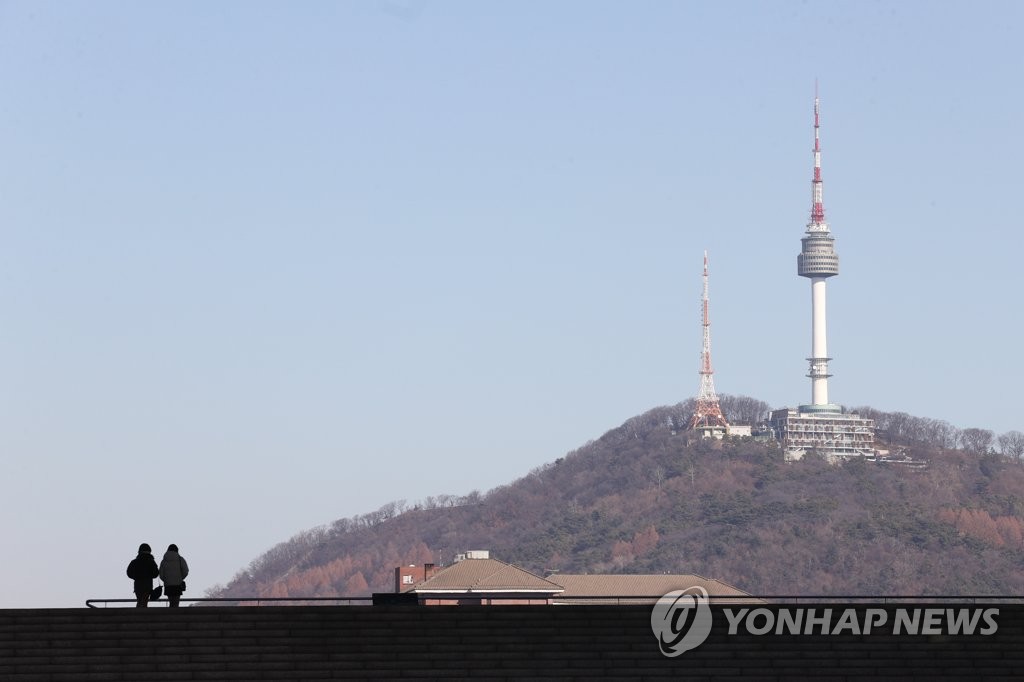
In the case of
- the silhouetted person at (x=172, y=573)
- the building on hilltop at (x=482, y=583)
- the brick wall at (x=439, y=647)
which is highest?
the building on hilltop at (x=482, y=583)

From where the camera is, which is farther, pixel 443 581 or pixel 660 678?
pixel 443 581

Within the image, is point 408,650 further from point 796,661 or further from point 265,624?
point 796,661

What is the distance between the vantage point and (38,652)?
97.6 feet

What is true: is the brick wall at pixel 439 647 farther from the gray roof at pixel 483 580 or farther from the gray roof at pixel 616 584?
the gray roof at pixel 616 584

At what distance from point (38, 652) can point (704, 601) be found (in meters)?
11.2

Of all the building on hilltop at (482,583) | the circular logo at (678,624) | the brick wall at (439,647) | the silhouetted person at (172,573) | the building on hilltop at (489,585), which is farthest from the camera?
the building on hilltop at (482,583)

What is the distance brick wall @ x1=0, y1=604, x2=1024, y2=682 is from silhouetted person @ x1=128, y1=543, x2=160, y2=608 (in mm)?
970

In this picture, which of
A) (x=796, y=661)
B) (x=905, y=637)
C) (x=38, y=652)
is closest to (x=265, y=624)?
(x=38, y=652)

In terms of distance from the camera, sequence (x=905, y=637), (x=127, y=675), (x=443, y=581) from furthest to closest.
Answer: (x=443, y=581)
(x=905, y=637)
(x=127, y=675)

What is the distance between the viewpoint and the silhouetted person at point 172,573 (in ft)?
105

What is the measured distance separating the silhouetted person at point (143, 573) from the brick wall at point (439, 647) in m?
0.97

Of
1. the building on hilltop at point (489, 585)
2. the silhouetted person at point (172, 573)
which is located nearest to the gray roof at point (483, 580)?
the building on hilltop at point (489, 585)

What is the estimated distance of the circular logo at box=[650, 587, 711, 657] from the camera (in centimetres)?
3094

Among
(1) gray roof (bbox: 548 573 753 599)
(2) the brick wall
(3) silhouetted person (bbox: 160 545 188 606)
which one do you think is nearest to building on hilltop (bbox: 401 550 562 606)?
(1) gray roof (bbox: 548 573 753 599)
